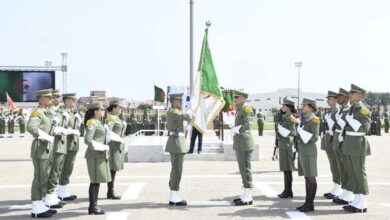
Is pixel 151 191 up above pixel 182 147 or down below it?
below

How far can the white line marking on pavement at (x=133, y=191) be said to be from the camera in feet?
32.7

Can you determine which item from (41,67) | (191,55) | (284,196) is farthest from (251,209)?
(41,67)

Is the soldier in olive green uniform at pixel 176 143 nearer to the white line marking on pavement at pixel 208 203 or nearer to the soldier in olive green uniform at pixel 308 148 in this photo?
the white line marking on pavement at pixel 208 203

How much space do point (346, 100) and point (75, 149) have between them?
5577mm

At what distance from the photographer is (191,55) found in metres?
19.4

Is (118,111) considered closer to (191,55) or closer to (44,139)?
(44,139)

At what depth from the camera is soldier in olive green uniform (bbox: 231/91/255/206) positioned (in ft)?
30.1

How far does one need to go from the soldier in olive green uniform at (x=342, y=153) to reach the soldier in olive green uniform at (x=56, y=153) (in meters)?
5.26

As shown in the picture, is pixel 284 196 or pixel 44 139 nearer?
pixel 44 139

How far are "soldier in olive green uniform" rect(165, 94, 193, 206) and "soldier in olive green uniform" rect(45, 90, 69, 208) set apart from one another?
2.00 meters

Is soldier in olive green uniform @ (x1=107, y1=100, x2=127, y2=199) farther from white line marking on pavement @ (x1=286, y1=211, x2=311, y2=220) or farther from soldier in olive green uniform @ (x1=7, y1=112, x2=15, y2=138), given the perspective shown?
soldier in olive green uniform @ (x1=7, y1=112, x2=15, y2=138)

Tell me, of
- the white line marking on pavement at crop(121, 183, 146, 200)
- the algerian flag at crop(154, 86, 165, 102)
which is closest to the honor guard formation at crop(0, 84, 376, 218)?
the white line marking on pavement at crop(121, 183, 146, 200)

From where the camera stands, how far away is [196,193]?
10477mm

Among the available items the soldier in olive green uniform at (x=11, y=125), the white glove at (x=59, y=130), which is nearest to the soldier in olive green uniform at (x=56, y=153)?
the white glove at (x=59, y=130)
